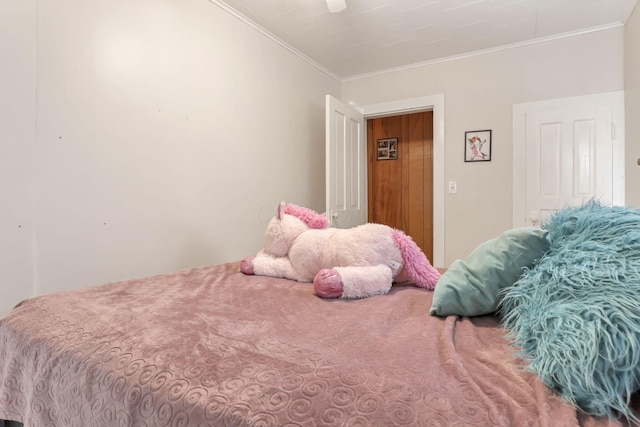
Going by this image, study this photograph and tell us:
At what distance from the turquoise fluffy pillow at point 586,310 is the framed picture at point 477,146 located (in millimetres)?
2259

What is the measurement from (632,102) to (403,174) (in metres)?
A: 2.12

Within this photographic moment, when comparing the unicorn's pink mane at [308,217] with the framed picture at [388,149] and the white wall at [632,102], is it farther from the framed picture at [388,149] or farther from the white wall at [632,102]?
the framed picture at [388,149]

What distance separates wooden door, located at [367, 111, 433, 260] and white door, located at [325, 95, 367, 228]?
1.48ft

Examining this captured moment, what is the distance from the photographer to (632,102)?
89.8 inches

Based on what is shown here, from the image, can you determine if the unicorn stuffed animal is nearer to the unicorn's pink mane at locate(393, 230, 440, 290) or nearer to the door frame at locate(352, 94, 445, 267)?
the unicorn's pink mane at locate(393, 230, 440, 290)

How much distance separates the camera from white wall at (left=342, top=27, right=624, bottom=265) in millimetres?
2541

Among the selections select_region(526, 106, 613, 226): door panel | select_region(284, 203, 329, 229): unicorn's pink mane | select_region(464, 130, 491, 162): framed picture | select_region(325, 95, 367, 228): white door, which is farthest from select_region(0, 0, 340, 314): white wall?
select_region(526, 106, 613, 226): door panel

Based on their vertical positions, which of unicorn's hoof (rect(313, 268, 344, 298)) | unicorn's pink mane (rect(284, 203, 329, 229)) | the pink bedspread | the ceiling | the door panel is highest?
the ceiling

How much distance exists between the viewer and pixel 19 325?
3.18ft

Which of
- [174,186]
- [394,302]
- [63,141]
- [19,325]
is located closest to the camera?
[19,325]

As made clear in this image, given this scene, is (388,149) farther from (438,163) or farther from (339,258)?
(339,258)

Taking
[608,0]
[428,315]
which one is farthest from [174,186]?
[608,0]

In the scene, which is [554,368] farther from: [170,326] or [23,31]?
[23,31]

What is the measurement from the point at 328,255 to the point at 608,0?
2.64 m
